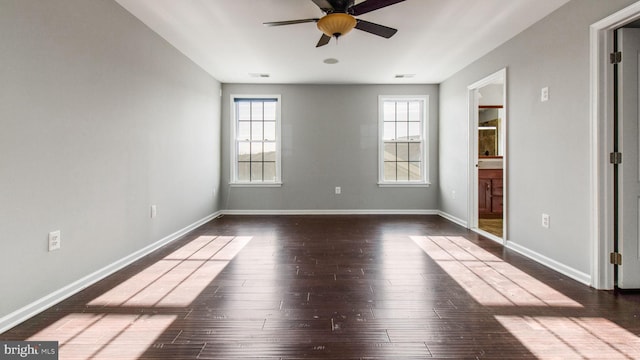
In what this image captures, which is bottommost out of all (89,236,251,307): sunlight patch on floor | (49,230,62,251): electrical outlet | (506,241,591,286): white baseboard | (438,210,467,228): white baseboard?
(89,236,251,307): sunlight patch on floor

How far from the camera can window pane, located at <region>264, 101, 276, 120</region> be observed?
577cm

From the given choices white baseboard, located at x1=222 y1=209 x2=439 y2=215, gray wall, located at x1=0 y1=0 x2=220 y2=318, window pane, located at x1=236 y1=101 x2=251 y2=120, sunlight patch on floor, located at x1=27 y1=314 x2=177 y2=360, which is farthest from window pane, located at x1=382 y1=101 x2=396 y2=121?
sunlight patch on floor, located at x1=27 y1=314 x2=177 y2=360

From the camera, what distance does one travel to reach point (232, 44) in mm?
3721

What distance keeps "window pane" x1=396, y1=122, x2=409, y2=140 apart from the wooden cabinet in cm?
152

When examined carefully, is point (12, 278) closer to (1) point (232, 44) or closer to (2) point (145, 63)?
(2) point (145, 63)

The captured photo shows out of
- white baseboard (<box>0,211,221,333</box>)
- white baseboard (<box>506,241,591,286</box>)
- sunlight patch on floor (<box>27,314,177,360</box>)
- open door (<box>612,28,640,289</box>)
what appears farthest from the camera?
white baseboard (<box>506,241,591,286</box>)

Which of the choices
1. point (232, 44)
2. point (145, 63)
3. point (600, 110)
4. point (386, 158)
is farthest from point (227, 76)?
point (600, 110)

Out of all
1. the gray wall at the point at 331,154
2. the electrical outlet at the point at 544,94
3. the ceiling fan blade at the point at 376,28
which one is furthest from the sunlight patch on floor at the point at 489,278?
the ceiling fan blade at the point at 376,28

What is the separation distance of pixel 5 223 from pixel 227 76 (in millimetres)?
3997

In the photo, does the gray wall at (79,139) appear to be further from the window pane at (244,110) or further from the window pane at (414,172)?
the window pane at (414,172)

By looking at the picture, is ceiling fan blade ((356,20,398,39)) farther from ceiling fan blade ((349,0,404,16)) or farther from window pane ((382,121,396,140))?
window pane ((382,121,396,140))

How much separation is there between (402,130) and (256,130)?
2.90 m

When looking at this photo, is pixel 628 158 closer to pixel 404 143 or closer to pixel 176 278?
pixel 404 143

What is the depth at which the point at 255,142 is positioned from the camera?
5.82 metres
